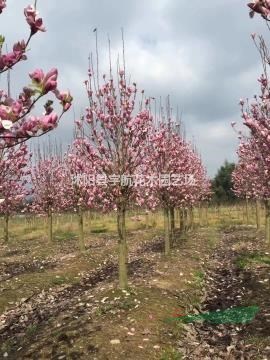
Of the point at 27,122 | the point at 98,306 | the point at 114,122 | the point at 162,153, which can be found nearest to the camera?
the point at 27,122

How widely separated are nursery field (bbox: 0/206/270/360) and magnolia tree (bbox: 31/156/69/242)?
820cm

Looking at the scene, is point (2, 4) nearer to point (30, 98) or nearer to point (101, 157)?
point (30, 98)

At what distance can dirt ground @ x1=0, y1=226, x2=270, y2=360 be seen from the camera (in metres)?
8.82

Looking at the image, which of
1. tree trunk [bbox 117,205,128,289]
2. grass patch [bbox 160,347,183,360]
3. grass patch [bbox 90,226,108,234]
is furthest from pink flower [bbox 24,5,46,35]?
grass patch [bbox 90,226,108,234]

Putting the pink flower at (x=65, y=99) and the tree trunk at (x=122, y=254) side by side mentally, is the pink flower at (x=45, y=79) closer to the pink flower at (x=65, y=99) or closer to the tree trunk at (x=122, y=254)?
the pink flower at (x=65, y=99)

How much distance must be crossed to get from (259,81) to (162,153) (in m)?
9.32

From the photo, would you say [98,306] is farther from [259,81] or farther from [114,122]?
[259,81]

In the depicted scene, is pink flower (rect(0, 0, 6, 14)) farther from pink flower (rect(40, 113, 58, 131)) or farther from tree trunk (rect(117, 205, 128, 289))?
tree trunk (rect(117, 205, 128, 289))

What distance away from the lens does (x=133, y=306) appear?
11164mm

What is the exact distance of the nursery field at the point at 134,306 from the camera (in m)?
8.83

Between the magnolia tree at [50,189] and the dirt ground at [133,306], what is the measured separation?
8.71 m

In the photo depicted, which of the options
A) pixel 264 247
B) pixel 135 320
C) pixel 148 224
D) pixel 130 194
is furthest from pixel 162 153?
pixel 148 224

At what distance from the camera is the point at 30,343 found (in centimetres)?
912

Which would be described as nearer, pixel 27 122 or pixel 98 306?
pixel 27 122
